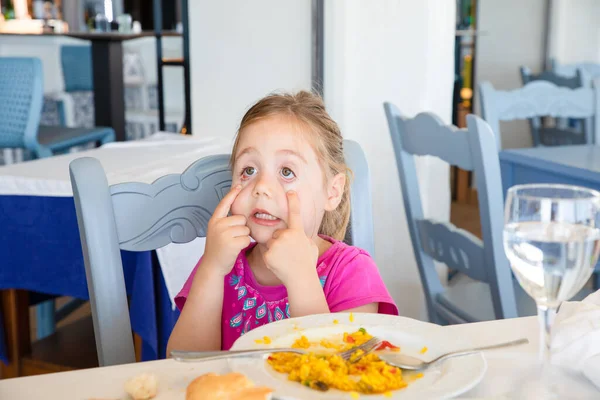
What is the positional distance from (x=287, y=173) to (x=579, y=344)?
1.66ft

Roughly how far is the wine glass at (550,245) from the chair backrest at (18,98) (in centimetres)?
302

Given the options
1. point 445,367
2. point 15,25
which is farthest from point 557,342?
point 15,25

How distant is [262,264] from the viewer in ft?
3.81

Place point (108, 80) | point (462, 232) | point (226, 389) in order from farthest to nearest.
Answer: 1. point (108, 80)
2. point (462, 232)
3. point (226, 389)

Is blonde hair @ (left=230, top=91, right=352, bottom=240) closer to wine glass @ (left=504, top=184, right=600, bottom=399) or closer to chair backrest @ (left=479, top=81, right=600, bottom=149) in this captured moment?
wine glass @ (left=504, top=184, right=600, bottom=399)

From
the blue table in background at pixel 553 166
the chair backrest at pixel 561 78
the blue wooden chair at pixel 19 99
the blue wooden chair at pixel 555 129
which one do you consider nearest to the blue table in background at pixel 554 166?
the blue table in background at pixel 553 166

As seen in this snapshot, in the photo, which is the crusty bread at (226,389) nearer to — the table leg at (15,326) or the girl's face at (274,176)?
the girl's face at (274,176)

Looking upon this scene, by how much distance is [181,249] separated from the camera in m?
1.65

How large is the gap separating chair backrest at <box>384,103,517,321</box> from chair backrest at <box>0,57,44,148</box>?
83.8 inches

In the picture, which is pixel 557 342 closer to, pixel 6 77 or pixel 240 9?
pixel 240 9

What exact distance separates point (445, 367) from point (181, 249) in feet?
3.56

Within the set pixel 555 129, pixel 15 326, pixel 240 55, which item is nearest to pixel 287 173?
pixel 15 326

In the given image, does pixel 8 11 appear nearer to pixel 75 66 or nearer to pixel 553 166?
pixel 75 66

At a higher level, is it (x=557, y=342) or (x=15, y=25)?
(x=15, y=25)
